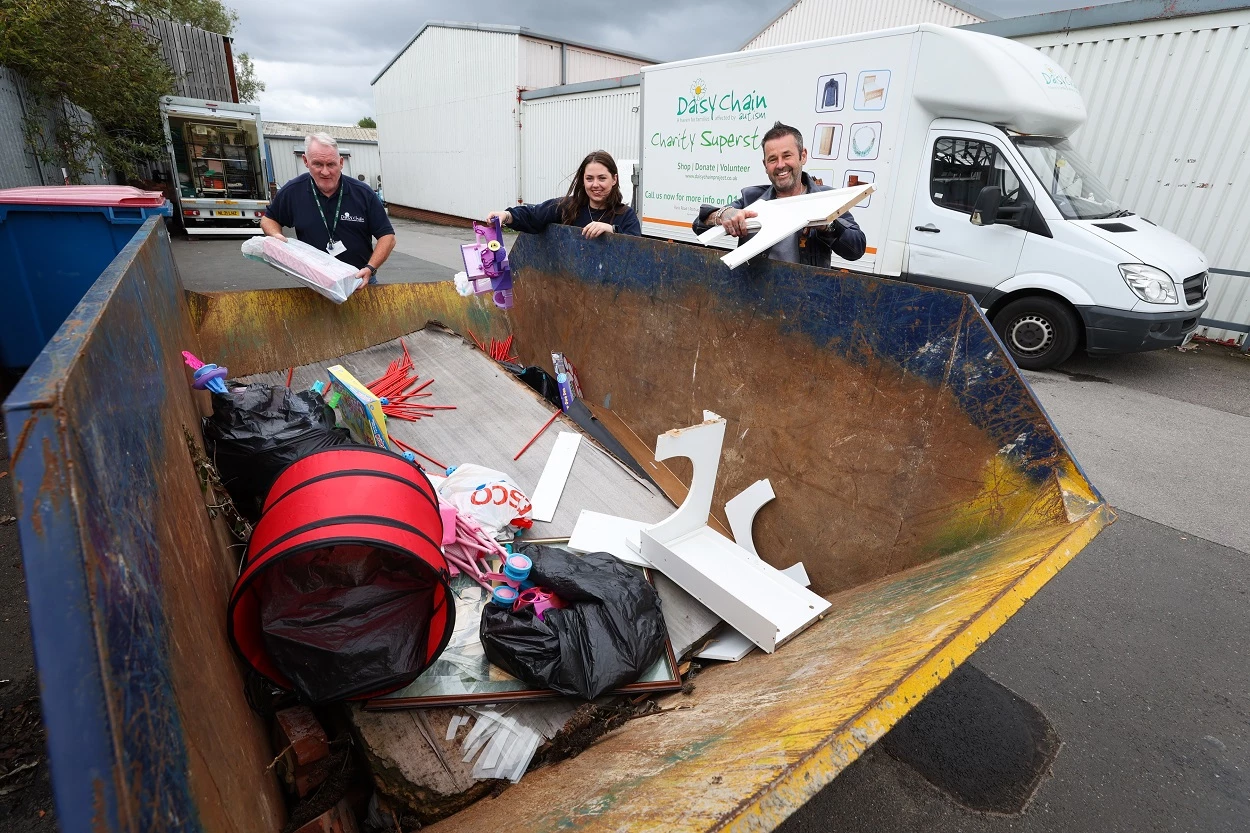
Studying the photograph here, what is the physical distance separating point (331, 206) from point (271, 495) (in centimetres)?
287

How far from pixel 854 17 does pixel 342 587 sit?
1887cm

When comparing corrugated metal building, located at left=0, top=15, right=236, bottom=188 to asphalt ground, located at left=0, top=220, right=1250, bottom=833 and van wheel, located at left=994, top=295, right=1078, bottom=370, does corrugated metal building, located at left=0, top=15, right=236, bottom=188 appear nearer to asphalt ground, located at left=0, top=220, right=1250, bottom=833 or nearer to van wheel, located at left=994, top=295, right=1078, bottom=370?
asphalt ground, located at left=0, top=220, right=1250, bottom=833

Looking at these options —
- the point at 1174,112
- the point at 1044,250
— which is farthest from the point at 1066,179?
the point at 1174,112

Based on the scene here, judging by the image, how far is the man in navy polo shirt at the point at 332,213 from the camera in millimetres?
3912

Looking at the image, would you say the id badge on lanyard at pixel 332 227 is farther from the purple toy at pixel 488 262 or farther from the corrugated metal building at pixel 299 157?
the corrugated metal building at pixel 299 157

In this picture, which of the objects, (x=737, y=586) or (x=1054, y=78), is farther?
(x=1054, y=78)

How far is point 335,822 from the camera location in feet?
5.08

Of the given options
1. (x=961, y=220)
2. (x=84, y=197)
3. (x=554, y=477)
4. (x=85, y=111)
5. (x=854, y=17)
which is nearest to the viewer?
(x=554, y=477)

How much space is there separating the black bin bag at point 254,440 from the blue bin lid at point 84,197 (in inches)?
128

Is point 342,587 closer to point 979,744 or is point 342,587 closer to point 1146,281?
point 979,744

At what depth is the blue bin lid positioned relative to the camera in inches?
176

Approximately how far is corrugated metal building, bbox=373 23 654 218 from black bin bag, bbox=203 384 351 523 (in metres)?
14.5

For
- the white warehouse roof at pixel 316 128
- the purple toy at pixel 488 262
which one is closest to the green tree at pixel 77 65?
the purple toy at pixel 488 262

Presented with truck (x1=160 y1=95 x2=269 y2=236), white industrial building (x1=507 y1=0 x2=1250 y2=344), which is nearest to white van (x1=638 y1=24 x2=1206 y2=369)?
white industrial building (x1=507 y1=0 x2=1250 y2=344)
